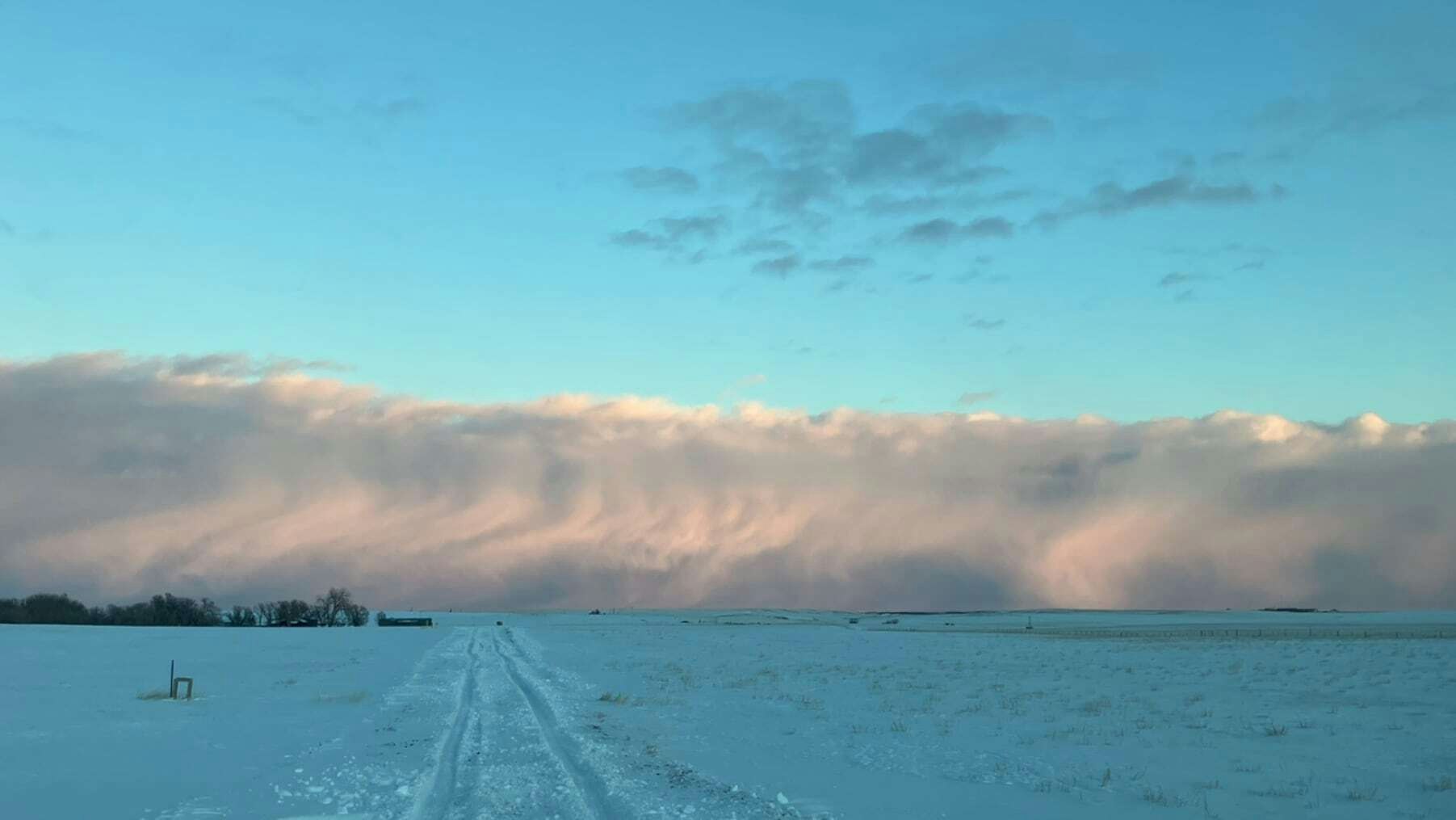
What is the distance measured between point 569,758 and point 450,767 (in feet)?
6.59

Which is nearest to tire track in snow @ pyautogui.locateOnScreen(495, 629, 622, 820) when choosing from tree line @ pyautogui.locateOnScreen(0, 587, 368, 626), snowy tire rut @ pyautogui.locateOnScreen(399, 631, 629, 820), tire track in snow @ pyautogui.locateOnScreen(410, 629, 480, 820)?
snowy tire rut @ pyautogui.locateOnScreen(399, 631, 629, 820)

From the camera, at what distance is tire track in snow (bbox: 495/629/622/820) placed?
1390 centimetres

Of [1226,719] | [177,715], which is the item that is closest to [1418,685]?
[1226,719]

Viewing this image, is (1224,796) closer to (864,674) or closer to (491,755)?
(491,755)

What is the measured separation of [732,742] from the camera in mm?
21594

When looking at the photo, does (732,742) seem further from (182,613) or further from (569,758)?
(182,613)

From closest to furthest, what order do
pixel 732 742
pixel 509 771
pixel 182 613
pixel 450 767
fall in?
pixel 509 771
pixel 450 767
pixel 732 742
pixel 182 613

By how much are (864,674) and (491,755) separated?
25.1 meters

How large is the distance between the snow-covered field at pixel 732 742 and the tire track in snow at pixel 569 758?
7 cm

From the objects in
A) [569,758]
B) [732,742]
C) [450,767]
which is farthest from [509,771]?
[732,742]

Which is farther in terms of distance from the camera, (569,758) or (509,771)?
(569,758)

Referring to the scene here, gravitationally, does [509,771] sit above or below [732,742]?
above

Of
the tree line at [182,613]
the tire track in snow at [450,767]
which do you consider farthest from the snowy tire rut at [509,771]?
the tree line at [182,613]

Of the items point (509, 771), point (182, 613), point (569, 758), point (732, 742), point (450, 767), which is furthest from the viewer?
point (182, 613)
